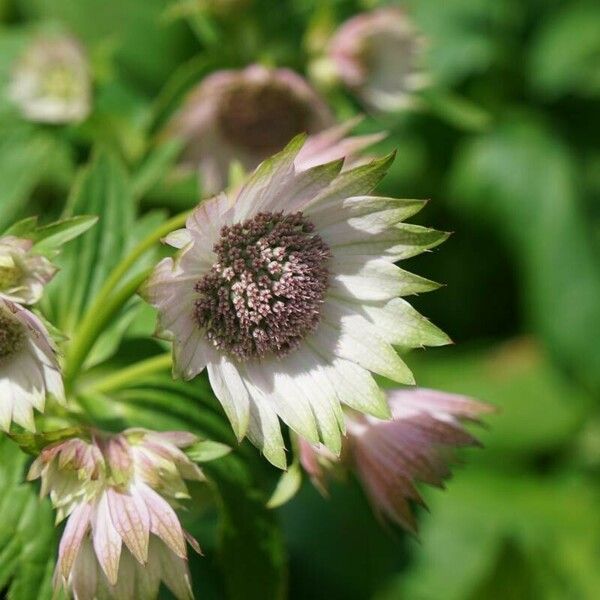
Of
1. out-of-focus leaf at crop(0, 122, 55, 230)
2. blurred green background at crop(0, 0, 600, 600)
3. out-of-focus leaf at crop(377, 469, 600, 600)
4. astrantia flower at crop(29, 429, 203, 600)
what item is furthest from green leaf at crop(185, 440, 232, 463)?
out-of-focus leaf at crop(377, 469, 600, 600)

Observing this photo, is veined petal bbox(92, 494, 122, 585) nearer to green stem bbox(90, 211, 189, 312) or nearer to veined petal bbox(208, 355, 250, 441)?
veined petal bbox(208, 355, 250, 441)

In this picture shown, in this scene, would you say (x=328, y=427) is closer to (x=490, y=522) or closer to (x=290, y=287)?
(x=290, y=287)

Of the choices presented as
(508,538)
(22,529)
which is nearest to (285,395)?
(22,529)

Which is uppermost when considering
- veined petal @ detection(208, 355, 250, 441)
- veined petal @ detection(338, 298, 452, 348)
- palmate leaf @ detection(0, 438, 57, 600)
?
veined petal @ detection(338, 298, 452, 348)

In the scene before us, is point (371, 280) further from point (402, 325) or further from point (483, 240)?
point (483, 240)

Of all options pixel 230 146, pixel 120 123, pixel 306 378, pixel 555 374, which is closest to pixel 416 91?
pixel 230 146

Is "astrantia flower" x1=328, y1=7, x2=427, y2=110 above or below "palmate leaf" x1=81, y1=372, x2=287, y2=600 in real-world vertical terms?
above

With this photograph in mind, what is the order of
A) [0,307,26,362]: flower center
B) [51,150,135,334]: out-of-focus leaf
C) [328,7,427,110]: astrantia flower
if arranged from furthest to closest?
[328,7,427,110]: astrantia flower → [51,150,135,334]: out-of-focus leaf → [0,307,26,362]: flower center
